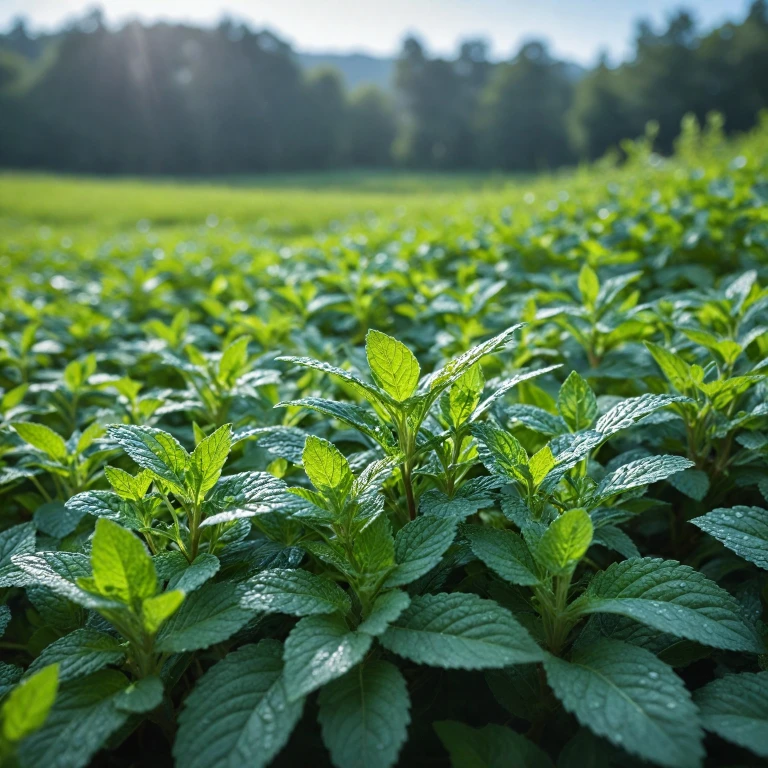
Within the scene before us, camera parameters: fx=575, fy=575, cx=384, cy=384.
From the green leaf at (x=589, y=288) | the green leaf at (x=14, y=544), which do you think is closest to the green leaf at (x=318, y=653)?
the green leaf at (x=14, y=544)

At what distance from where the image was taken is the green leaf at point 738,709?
88cm

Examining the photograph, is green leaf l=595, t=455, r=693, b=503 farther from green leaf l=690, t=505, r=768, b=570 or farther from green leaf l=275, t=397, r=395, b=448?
green leaf l=275, t=397, r=395, b=448

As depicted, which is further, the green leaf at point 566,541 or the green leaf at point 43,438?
the green leaf at point 43,438

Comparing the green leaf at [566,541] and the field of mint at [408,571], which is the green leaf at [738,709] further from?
the green leaf at [566,541]

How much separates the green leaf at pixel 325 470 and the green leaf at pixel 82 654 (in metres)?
0.46

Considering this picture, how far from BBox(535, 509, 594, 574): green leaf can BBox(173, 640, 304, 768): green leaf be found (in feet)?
1.55

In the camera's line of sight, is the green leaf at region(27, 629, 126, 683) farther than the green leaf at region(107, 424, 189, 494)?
No

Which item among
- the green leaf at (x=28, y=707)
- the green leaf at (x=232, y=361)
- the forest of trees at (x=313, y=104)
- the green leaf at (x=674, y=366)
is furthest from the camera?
the forest of trees at (x=313, y=104)

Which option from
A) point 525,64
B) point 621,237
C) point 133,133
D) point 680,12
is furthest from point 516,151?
point 621,237

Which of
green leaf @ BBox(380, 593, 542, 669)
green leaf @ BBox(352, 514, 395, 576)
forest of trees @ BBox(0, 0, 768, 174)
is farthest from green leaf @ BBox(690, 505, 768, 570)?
forest of trees @ BBox(0, 0, 768, 174)

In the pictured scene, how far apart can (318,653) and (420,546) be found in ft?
0.86

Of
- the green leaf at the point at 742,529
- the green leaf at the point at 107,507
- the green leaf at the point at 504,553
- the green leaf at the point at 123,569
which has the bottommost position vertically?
the green leaf at the point at 742,529

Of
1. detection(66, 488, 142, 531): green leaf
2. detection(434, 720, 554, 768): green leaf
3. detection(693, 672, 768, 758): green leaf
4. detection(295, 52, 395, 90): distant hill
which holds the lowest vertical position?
detection(434, 720, 554, 768): green leaf

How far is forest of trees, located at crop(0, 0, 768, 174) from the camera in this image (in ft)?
153
